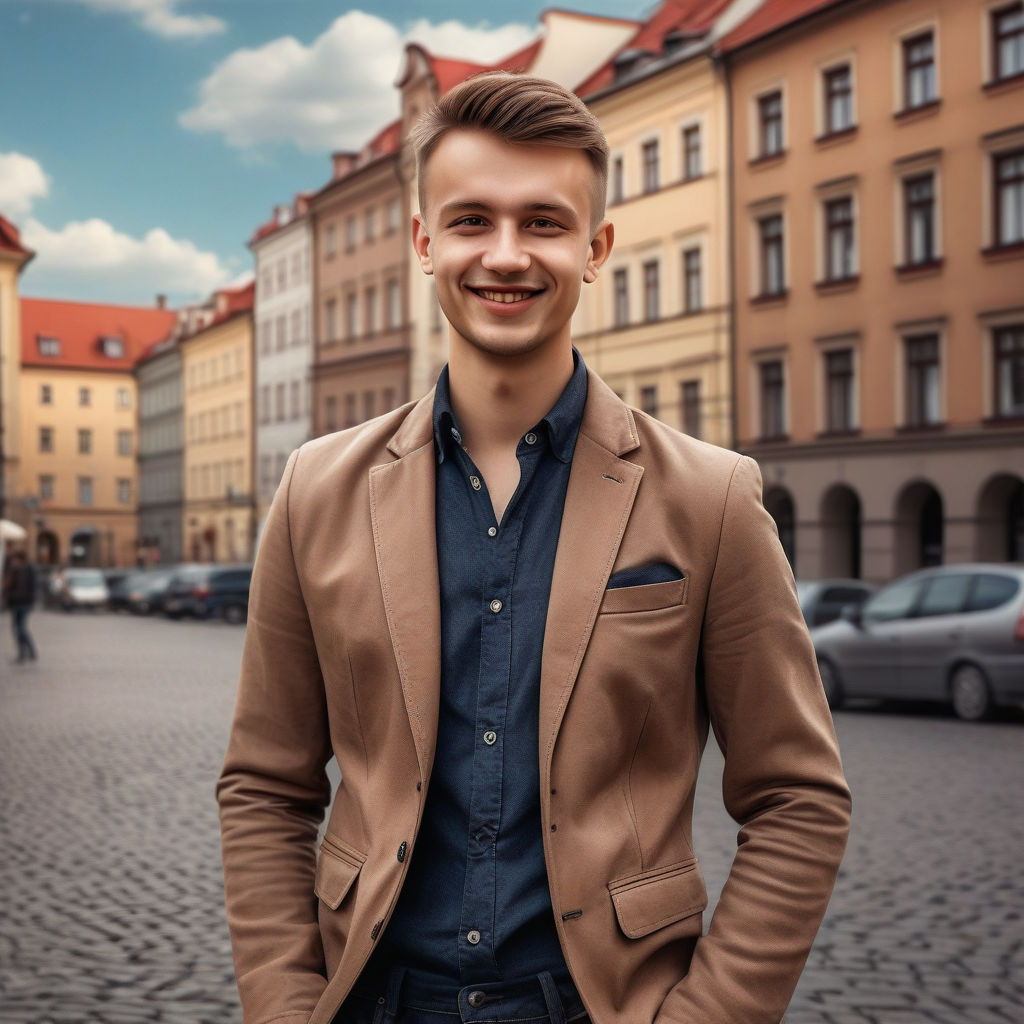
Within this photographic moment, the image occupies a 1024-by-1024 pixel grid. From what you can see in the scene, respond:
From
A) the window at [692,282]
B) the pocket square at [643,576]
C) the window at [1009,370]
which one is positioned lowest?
the pocket square at [643,576]

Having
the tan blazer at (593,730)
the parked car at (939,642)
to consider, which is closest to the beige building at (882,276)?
the parked car at (939,642)

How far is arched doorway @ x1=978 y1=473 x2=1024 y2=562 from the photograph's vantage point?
30.8 meters

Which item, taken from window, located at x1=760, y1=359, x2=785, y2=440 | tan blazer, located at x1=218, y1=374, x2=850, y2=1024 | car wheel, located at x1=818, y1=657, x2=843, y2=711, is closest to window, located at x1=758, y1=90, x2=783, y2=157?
window, located at x1=760, y1=359, x2=785, y2=440

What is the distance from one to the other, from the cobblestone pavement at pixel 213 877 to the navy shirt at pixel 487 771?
12.0 ft

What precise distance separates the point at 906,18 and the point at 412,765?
33.5 m

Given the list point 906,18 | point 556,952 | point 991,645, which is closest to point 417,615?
point 556,952

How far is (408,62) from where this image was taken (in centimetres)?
5669

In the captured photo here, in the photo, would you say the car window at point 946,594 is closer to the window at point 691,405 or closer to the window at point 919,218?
the window at point 919,218

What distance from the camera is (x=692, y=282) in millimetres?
40156

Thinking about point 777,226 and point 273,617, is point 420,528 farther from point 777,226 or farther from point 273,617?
point 777,226

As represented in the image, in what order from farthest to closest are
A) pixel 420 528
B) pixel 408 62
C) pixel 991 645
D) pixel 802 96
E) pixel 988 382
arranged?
pixel 408 62 < pixel 802 96 < pixel 988 382 < pixel 991 645 < pixel 420 528

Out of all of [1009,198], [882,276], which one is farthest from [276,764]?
[882,276]

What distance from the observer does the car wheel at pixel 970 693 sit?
1570cm

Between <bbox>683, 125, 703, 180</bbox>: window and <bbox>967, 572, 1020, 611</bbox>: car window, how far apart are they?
25206 millimetres
